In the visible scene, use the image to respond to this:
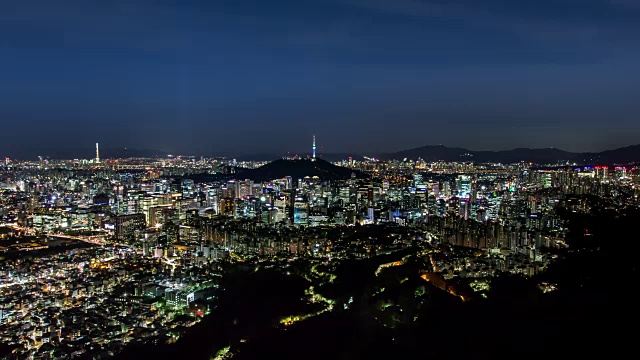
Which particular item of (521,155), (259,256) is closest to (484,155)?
(521,155)

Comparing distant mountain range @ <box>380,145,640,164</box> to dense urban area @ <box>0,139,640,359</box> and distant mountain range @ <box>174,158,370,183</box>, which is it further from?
distant mountain range @ <box>174,158,370,183</box>

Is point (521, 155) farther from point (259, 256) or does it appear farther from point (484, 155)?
point (259, 256)

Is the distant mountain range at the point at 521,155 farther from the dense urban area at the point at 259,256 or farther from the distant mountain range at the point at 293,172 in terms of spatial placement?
the distant mountain range at the point at 293,172

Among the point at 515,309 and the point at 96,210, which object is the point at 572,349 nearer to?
the point at 515,309

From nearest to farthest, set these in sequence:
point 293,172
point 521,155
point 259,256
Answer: point 259,256, point 293,172, point 521,155

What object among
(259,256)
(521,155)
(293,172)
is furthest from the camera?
(521,155)

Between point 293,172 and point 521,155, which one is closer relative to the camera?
point 293,172

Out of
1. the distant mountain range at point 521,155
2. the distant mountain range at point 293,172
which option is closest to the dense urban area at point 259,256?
the distant mountain range at point 293,172

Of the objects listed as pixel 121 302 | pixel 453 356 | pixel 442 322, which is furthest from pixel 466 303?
pixel 121 302
